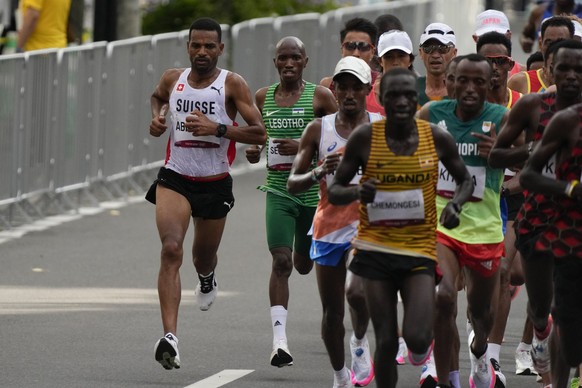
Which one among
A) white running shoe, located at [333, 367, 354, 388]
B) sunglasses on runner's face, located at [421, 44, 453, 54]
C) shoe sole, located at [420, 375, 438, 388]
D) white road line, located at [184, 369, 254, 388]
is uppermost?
sunglasses on runner's face, located at [421, 44, 453, 54]

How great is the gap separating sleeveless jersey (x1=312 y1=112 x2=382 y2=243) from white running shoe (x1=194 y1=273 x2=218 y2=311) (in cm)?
241

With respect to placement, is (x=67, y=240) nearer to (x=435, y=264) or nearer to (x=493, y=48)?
(x=493, y=48)

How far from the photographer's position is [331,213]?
415 inches

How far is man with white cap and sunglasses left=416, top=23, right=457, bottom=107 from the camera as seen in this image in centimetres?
1224

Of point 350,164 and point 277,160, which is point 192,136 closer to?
point 277,160

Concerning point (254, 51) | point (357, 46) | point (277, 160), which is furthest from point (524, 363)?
point (254, 51)

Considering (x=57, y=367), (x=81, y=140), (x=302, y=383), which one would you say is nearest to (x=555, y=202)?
(x=302, y=383)

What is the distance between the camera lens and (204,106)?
1189 centimetres

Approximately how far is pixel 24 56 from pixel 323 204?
283 inches

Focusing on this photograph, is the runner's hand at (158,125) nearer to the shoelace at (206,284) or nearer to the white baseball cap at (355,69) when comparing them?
the shoelace at (206,284)

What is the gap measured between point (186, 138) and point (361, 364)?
184 centimetres

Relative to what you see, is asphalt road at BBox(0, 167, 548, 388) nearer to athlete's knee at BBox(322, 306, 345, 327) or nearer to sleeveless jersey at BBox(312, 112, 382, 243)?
athlete's knee at BBox(322, 306, 345, 327)

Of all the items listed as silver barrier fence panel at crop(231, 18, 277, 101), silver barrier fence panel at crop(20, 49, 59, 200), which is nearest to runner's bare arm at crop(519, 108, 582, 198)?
silver barrier fence panel at crop(20, 49, 59, 200)

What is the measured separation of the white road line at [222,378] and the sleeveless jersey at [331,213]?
1151 millimetres
